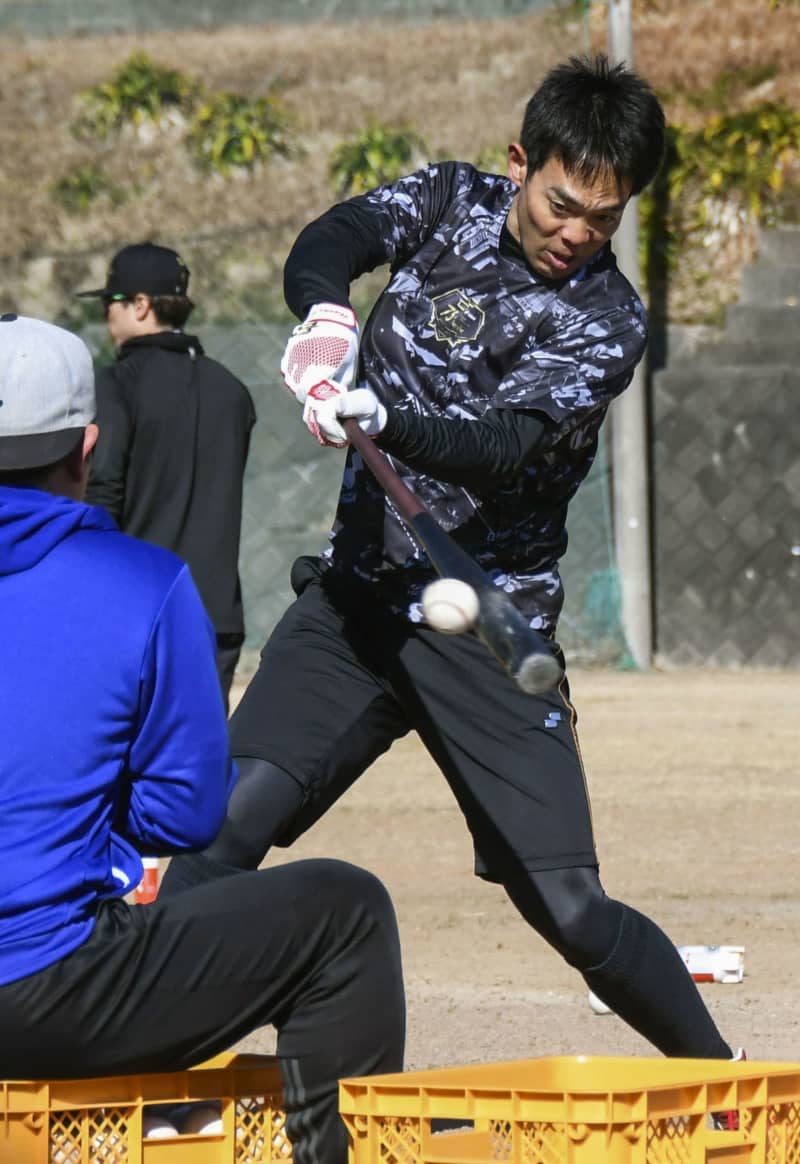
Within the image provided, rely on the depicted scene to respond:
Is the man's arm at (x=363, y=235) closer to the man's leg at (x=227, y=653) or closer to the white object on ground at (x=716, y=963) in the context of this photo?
the white object on ground at (x=716, y=963)

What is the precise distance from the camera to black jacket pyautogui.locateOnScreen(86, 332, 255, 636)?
252 inches

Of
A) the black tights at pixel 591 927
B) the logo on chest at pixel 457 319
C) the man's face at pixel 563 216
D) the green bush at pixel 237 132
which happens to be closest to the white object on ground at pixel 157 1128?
the black tights at pixel 591 927

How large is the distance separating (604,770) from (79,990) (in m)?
6.24

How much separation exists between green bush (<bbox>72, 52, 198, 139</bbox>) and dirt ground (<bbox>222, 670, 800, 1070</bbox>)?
370 inches

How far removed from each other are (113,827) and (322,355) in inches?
38.2

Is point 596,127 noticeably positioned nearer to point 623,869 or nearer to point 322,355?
point 322,355

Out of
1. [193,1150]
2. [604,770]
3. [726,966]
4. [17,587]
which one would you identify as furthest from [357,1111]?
[604,770]

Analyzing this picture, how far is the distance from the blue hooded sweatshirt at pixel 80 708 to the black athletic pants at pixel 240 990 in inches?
2.9

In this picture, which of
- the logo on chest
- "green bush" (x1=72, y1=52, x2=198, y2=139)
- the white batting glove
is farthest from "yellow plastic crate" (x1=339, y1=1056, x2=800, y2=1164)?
"green bush" (x1=72, y1=52, x2=198, y2=139)

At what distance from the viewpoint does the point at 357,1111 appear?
2945 millimetres

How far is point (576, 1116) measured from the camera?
2.81 m

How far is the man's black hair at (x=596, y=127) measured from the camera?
3775 mm

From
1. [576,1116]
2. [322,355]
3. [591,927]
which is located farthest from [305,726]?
[576,1116]

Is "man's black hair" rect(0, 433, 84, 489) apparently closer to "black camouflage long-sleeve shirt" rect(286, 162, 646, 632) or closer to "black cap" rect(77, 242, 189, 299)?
"black camouflage long-sleeve shirt" rect(286, 162, 646, 632)
